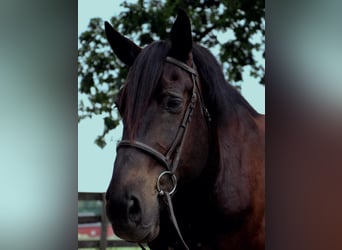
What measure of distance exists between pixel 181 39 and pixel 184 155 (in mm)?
419

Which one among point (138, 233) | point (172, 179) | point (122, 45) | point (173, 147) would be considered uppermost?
point (122, 45)

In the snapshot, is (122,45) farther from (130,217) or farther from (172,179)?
(130,217)

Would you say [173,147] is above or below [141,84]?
below

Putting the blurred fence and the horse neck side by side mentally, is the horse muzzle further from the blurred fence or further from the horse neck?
the blurred fence

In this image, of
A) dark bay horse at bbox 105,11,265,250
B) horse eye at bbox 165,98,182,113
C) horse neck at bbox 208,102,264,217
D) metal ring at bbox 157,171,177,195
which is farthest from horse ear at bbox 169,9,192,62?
metal ring at bbox 157,171,177,195

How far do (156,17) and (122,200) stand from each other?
2.20 meters

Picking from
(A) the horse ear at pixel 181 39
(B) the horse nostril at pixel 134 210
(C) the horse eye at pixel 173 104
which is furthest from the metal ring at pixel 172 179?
(A) the horse ear at pixel 181 39

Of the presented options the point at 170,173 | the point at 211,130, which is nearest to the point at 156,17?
the point at 211,130

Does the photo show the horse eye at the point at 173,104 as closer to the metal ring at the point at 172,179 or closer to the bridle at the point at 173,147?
the bridle at the point at 173,147

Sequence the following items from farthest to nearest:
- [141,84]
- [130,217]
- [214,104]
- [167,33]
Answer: [167,33] < [214,104] < [141,84] < [130,217]

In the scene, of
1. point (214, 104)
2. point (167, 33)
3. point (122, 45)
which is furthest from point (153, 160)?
point (167, 33)

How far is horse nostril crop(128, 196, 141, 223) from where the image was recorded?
1.81 m

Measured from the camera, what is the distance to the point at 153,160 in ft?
6.25

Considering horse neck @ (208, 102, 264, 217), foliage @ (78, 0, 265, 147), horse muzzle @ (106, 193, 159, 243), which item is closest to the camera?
horse muzzle @ (106, 193, 159, 243)
